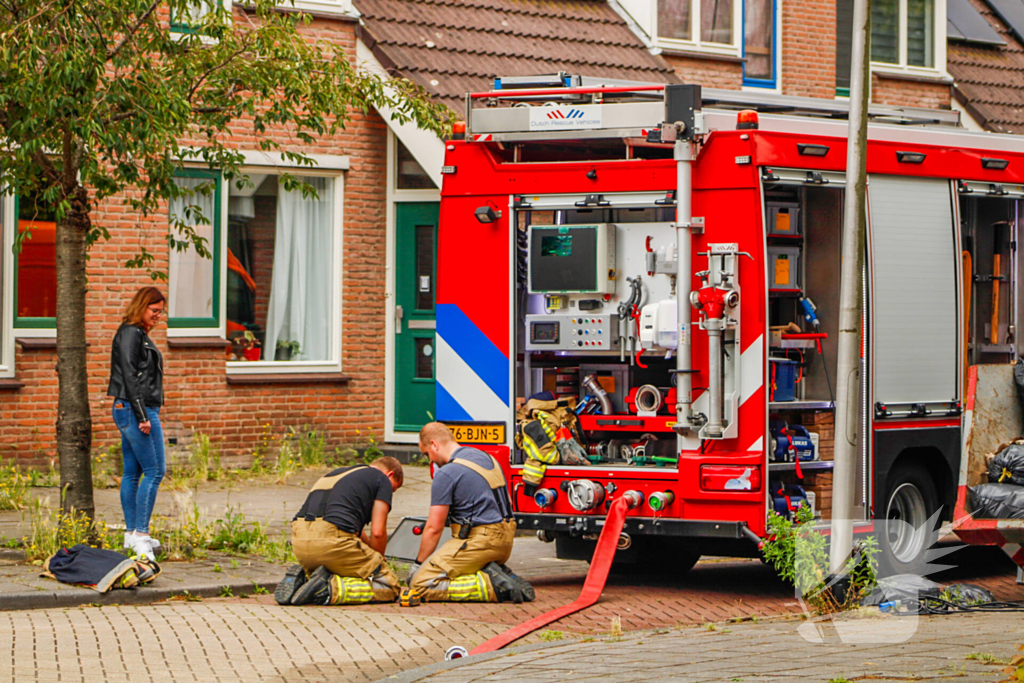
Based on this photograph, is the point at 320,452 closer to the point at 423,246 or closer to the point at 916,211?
the point at 423,246

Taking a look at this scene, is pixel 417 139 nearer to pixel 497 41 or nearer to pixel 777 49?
pixel 497 41

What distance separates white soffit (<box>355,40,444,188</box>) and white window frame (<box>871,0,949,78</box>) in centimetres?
746

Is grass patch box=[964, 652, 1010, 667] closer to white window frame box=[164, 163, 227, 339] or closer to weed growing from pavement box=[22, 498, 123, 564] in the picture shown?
weed growing from pavement box=[22, 498, 123, 564]

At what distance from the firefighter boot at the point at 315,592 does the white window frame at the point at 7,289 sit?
5.87 m

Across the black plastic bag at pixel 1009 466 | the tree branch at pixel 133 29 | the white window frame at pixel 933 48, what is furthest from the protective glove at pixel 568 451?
the white window frame at pixel 933 48

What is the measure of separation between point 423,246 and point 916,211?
717cm

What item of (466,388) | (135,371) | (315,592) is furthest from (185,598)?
(466,388)

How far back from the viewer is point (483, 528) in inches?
362

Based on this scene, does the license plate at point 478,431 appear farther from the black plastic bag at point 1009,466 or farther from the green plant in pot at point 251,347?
the green plant in pot at point 251,347

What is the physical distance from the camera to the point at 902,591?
891 centimetres

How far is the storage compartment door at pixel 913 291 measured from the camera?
9.78 m

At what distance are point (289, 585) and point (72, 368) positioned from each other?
2.28 m

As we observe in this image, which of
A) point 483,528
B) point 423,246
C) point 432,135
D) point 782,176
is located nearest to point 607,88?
point 782,176

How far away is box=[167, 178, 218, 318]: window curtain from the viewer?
14875 mm
